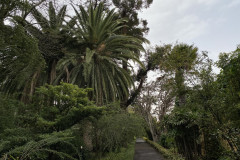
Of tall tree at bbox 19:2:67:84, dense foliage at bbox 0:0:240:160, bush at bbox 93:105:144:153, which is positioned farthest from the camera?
bush at bbox 93:105:144:153

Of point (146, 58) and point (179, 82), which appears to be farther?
point (146, 58)

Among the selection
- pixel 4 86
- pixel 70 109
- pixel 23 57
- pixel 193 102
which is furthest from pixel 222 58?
pixel 4 86

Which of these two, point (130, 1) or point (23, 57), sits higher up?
point (130, 1)

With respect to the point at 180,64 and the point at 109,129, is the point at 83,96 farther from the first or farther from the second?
the point at 180,64

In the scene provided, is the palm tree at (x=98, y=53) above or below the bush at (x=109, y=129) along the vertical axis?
above

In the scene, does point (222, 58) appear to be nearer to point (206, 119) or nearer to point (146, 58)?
point (206, 119)

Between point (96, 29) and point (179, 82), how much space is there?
6.92 meters

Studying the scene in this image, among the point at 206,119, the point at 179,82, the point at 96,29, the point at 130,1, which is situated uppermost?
the point at 130,1

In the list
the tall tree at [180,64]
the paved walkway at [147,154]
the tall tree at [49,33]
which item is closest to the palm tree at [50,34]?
the tall tree at [49,33]

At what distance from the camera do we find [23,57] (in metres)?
5.96

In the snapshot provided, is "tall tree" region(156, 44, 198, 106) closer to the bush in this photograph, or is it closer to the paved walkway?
the bush

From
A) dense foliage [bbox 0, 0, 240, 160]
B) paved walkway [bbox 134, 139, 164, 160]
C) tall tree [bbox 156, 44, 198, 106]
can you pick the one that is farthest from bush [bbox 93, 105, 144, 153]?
tall tree [bbox 156, 44, 198, 106]

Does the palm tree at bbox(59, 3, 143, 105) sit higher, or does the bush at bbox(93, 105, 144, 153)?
the palm tree at bbox(59, 3, 143, 105)

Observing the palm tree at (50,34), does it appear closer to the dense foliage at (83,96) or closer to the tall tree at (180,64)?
the dense foliage at (83,96)
